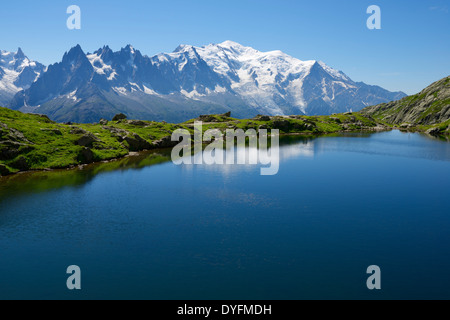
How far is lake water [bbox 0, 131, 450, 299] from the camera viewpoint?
36.3 m

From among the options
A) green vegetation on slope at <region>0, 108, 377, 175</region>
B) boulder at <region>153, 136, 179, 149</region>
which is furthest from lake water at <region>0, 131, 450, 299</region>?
boulder at <region>153, 136, 179, 149</region>

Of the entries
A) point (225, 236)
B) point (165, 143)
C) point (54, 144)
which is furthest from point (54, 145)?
point (225, 236)

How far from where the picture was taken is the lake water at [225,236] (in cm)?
3631

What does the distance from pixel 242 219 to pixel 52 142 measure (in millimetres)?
86525

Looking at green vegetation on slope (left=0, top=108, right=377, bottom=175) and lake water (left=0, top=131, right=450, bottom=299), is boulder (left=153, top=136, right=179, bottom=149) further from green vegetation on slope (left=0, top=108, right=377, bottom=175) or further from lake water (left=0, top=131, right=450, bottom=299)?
lake water (left=0, top=131, right=450, bottom=299)

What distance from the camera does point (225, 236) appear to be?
162 ft

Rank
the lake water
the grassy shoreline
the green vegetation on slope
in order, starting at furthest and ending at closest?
the green vegetation on slope < the grassy shoreline < the lake water

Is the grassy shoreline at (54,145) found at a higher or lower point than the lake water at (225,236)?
higher

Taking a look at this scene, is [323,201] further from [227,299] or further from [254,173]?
[227,299]

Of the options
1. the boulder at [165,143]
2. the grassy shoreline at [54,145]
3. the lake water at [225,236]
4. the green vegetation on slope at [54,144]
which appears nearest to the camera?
the lake water at [225,236]

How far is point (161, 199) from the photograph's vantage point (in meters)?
70.1

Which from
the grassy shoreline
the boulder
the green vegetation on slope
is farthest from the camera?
the boulder

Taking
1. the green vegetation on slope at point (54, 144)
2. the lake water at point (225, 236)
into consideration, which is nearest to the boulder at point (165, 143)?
the green vegetation on slope at point (54, 144)

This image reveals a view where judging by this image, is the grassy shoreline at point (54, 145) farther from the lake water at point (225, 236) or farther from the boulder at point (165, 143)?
the lake water at point (225, 236)
